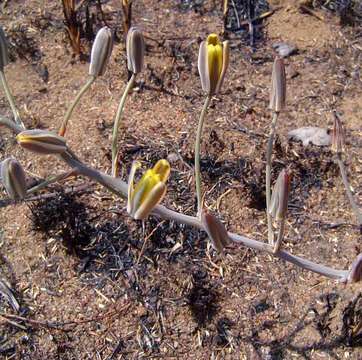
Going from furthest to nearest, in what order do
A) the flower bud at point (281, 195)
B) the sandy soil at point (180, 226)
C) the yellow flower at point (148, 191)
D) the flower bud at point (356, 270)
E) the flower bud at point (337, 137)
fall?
the sandy soil at point (180, 226) < the flower bud at point (337, 137) < the flower bud at point (356, 270) < the flower bud at point (281, 195) < the yellow flower at point (148, 191)

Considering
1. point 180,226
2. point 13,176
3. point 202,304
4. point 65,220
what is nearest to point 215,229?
point 13,176

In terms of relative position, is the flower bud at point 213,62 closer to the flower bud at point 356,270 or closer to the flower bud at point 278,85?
the flower bud at point 278,85

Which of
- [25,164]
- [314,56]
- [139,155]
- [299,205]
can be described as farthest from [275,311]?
[314,56]

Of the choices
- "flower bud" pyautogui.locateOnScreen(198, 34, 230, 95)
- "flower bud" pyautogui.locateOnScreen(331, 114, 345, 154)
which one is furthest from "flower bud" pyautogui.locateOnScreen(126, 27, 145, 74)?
"flower bud" pyautogui.locateOnScreen(331, 114, 345, 154)

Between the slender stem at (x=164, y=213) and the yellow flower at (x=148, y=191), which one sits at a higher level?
the yellow flower at (x=148, y=191)

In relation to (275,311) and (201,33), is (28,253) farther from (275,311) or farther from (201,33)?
(201,33)

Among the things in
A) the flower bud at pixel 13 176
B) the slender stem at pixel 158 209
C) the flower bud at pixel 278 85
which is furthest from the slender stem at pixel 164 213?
the flower bud at pixel 278 85

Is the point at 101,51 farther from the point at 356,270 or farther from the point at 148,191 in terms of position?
the point at 356,270
